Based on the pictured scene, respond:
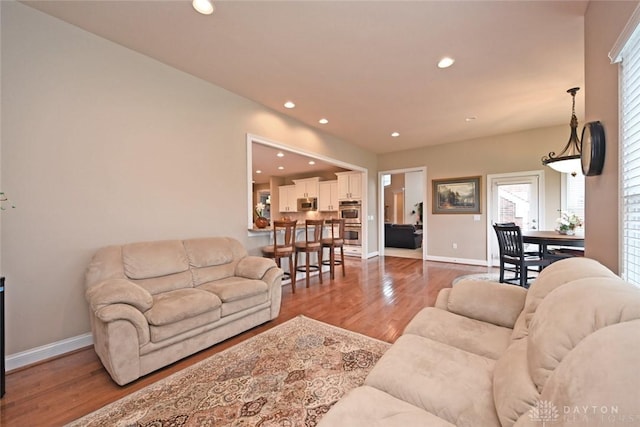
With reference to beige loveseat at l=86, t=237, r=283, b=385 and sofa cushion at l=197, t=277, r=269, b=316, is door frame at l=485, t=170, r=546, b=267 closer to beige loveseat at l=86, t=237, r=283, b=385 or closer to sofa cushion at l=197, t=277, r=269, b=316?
beige loveseat at l=86, t=237, r=283, b=385

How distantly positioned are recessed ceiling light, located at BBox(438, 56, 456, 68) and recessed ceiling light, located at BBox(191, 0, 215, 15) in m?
2.37

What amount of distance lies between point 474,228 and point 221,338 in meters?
5.75

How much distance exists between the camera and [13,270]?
2.07 metres

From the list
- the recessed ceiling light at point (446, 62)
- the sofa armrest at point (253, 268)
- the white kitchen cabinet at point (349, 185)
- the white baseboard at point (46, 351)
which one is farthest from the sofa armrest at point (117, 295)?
the white kitchen cabinet at point (349, 185)

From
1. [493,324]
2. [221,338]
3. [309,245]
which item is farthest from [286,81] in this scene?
[493,324]

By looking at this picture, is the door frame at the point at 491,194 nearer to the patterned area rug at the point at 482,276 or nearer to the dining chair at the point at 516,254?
the patterned area rug at the point at 482,276

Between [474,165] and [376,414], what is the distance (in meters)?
6.22

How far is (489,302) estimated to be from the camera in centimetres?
179

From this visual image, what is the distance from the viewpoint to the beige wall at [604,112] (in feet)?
5.25

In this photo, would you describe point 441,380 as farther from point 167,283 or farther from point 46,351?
point 46,351

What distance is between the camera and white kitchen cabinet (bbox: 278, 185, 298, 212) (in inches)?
349

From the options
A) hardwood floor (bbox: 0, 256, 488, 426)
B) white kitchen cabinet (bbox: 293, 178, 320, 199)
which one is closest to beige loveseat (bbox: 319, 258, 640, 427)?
hardwood floor (bbox: 0, 256, 488, 426)

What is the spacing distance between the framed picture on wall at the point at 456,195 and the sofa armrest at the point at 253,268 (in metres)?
4.95

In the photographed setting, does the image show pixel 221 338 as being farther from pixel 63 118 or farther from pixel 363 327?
pixel 63 118
